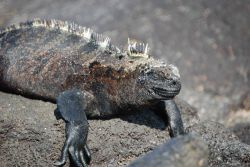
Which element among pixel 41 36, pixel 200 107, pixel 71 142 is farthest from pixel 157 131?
A: pixel 200 107

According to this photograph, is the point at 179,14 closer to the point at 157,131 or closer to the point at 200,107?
the point at 200,107

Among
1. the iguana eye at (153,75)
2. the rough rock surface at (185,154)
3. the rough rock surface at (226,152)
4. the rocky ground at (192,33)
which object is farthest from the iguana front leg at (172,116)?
the rocky ground at (192,33)

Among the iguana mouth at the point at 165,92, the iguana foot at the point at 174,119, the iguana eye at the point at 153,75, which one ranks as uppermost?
the iguana eye at the point at 153,75

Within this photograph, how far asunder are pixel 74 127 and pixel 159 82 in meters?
0.95

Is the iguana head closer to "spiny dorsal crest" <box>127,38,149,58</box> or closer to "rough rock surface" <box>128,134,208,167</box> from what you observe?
"spiny dorsal crest" <box>127,38,149,58</box>

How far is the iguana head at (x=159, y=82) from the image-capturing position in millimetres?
5465

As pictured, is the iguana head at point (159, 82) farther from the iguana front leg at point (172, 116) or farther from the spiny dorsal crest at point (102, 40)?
the spiny dorsal crest at point (102, 40)

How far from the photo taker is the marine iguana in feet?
18.2

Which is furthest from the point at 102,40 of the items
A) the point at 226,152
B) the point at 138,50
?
the point at 226,152

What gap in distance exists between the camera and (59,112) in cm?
593

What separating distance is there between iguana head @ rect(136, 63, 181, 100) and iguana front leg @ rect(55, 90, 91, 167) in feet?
2.26

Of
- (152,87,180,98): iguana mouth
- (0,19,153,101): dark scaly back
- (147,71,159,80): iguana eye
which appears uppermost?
(0,19,153,101): dark scaly back

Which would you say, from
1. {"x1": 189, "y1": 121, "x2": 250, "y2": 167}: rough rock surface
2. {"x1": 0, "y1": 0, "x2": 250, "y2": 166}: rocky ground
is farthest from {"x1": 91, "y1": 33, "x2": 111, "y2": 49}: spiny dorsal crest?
{"x1": 0, "y1": 0, "x2": 250, "y2": 166}: rocky ground

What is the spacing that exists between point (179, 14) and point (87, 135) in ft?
19.6
